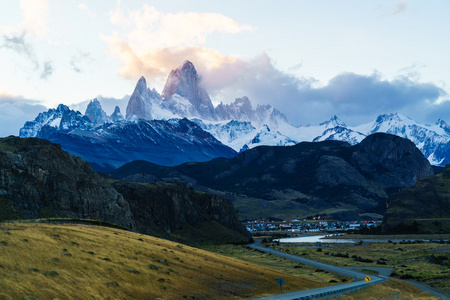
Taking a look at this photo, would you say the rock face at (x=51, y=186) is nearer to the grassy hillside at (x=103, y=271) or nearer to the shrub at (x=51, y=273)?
the grassy hillside at (x=103, y=271)

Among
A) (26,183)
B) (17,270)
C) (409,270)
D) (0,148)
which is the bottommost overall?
(409,270)

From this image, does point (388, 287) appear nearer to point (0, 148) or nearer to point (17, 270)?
point (17, 270)

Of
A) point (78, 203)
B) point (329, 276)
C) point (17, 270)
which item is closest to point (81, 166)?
point (78, 203)

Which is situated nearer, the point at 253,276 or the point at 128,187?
the point at 253,276

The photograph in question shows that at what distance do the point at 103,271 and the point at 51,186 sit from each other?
76.2 metres

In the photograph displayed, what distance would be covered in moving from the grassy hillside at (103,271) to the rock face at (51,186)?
2122 inches

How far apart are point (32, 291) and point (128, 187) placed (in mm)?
133147

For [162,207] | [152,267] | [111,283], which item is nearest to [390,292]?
[152,267]

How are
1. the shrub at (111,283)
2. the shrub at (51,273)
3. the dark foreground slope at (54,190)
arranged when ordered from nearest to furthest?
the shrub at (51,273), the shrub at (111,283), the dark foreground slope at (54,190)

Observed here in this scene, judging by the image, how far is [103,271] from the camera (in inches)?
1703

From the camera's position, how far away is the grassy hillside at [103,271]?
36344 millimetres

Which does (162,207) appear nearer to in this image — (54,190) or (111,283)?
(54,190)

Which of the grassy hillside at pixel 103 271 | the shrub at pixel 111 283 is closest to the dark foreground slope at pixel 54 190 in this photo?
the grassy hillside at pixel 103 271

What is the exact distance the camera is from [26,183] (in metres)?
108
